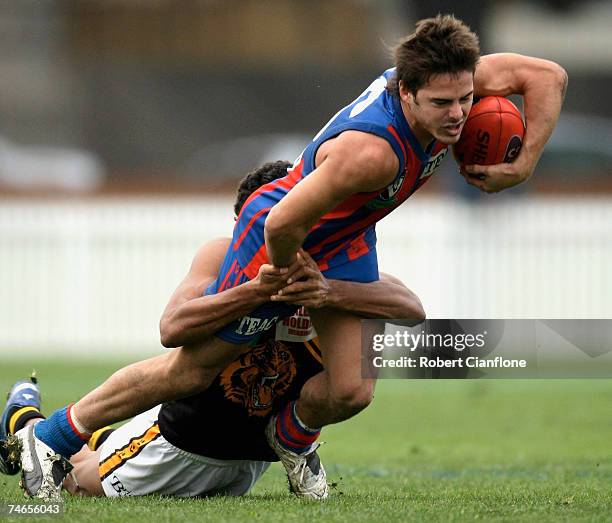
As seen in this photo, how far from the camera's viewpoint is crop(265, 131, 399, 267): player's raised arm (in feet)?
18.1

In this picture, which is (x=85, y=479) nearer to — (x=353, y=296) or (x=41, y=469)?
(x=41, y=469)

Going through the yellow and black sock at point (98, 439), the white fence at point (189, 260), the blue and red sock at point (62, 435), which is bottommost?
the white fence at point (189, 260)

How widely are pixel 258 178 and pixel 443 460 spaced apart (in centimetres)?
249

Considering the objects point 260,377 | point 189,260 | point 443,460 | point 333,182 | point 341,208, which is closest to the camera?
point 333,182

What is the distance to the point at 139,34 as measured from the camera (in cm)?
3281

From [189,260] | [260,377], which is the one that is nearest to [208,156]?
[189,260]

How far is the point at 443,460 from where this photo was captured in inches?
324

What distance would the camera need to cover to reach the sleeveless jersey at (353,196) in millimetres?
5707

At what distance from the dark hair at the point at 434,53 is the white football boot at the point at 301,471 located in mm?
1725

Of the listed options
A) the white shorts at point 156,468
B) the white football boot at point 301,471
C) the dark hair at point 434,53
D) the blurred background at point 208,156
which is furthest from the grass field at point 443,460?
the dark hair at point 434,53

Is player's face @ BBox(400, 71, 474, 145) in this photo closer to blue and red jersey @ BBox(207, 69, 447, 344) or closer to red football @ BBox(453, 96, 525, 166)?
blue and red jersey @ BBox(207, 69, 447, 344)

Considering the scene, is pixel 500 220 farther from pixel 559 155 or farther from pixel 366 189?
pixel 366 189

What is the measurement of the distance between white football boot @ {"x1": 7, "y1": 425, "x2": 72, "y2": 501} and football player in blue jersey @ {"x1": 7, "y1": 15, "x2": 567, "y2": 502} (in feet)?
0.06

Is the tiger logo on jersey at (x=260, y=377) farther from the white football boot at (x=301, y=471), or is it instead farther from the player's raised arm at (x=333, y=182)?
the player's raised arm at (x=333, y=182)
